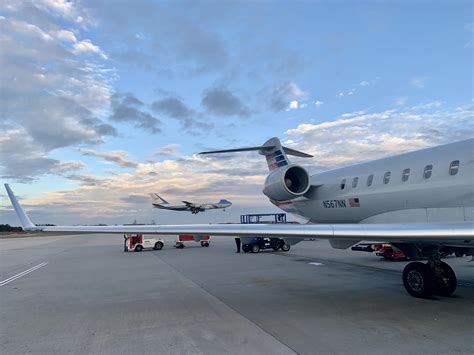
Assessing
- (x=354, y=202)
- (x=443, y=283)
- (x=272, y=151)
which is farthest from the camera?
(x=272, y=151)

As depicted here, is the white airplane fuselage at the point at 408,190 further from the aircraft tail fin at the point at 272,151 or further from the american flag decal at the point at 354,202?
the aircraft tail fin at the point at 272,151

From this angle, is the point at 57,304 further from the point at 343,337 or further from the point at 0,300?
the point at 343,337

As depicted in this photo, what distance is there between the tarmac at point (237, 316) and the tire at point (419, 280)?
27cm

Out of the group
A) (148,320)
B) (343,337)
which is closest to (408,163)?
(343,337)

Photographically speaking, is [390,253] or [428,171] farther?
[390,253]

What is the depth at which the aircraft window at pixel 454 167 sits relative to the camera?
764 centimetres

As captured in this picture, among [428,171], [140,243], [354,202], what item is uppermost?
[428,171]

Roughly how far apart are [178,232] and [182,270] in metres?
8.76

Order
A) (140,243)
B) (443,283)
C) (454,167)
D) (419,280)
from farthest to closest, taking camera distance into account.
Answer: (140,243) < (443,283) < (419,280) < (454,167)

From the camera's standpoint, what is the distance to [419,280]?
888 centimetres

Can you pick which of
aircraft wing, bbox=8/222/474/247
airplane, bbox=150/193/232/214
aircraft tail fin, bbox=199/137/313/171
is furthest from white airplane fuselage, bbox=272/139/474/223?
airplane, bbox=150/193/232/214

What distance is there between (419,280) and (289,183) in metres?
4.68

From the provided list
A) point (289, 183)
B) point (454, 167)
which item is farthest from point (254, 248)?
point (454, 167)

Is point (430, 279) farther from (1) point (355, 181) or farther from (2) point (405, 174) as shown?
(1) point (355, 181)
